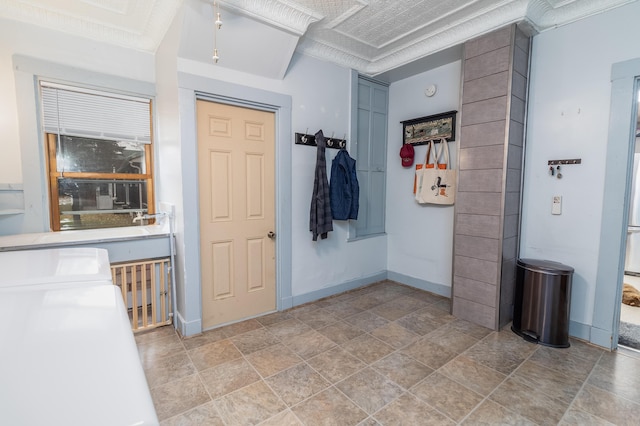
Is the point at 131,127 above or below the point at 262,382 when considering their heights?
above

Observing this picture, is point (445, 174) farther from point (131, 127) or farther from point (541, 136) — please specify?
point (131, 127)

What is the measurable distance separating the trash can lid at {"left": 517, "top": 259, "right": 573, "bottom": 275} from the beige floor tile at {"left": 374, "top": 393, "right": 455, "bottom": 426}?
153 centimetres

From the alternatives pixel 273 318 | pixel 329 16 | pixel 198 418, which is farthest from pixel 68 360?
pixel 329 16

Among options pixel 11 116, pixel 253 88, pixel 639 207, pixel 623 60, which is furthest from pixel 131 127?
pixel 639 207

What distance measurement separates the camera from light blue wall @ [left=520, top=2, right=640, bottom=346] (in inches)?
92.4

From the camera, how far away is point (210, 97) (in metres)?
2.57

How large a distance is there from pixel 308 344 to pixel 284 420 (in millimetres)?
809

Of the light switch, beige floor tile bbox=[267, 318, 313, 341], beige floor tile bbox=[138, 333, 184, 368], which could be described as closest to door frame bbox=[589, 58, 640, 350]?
the light switch

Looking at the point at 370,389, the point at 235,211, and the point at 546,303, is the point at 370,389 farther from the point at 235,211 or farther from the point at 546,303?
the point at 235,211

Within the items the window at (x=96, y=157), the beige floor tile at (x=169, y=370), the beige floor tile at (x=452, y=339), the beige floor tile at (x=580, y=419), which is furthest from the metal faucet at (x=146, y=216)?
the beige floor tile at (x=580, y=419)

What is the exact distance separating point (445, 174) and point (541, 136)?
885 mm

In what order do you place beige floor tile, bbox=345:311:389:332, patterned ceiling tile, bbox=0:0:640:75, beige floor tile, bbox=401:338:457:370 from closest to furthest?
beige floor tile, bbox=401:338:457:370 → patterned ceiling tile, bbox=0:0:640:75 → beige floor tile, bbox=345:311:389:332

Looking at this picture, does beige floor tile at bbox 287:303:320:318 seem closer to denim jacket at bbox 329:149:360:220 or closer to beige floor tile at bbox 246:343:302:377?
beige floor tile at bbox 246:343:302:377

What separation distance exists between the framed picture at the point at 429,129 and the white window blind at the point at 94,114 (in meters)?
2.88
